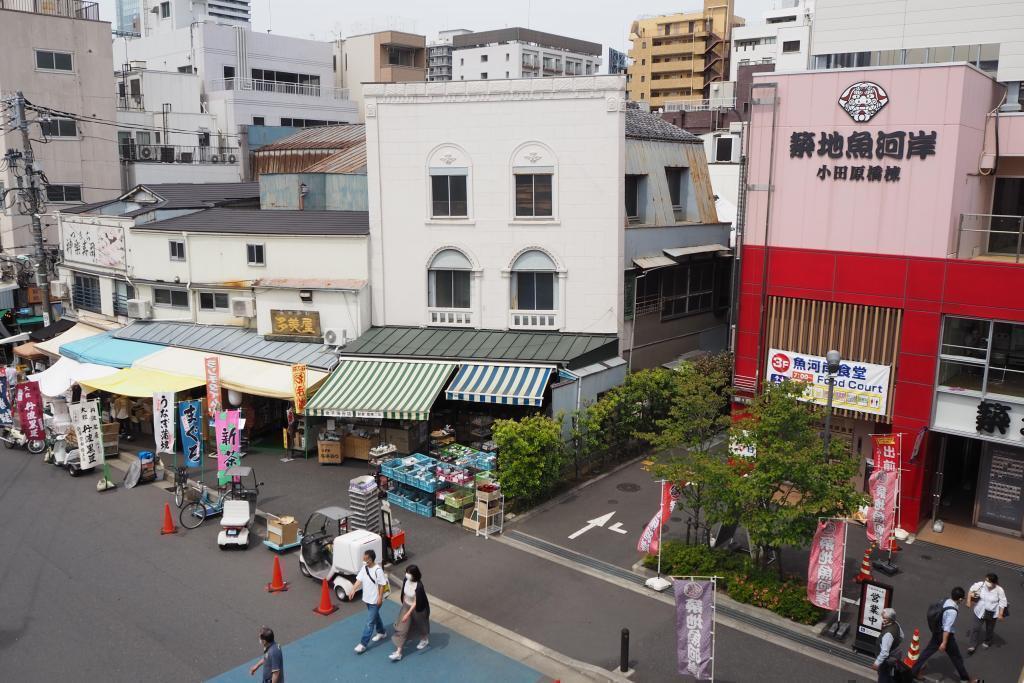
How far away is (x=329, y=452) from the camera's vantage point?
26.7m

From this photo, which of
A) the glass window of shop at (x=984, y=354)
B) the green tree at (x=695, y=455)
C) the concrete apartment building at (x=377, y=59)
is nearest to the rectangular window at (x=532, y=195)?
the green tree at (x=695, y=455)

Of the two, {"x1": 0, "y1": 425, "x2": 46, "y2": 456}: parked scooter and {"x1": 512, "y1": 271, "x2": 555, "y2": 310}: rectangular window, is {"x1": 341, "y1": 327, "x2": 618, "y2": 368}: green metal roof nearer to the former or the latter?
{"x1": 512, "y1": 271, "x2": 555, "y2": 310}: rectangular window

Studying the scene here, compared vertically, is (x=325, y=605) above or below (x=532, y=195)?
below

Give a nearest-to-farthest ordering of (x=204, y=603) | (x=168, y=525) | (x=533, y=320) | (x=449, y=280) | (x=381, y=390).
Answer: (x=204, y=603)
(x=168, y=525)
(x=381, y=390)
(x=533, y=320)
(x=449, y=280)

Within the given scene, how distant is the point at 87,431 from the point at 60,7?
40017mm

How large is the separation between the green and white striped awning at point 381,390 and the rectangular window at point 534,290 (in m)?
3.55

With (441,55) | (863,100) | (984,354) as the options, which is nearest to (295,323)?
(863,100)

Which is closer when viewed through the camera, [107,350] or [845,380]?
[845,380]

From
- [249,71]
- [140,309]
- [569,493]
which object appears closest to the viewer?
[569,493]

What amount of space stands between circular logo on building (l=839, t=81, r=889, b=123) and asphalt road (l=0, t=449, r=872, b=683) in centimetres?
1273

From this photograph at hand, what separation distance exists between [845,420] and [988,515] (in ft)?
14.2

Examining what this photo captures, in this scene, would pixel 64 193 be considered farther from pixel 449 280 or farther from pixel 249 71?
pixel 449 280

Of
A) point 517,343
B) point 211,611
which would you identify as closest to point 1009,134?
point 517,343

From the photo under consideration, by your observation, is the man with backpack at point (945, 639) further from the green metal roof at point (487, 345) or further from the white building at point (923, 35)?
the white building at point (923, 35)
